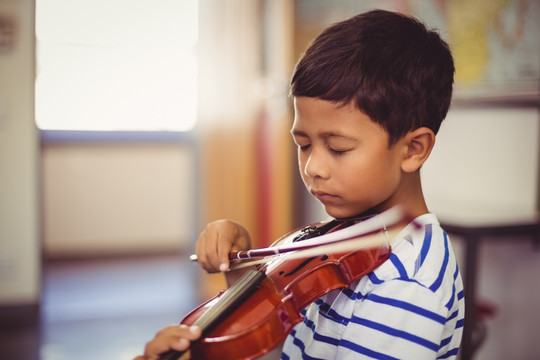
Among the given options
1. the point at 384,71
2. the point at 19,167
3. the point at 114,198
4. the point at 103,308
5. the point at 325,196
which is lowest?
the point at 103,308

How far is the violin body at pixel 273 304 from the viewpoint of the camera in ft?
2.42

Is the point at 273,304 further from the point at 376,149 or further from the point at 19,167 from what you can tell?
the point at 19,167

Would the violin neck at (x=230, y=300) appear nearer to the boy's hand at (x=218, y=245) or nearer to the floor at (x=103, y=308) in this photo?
the boy's hand at (x=218, y=245)

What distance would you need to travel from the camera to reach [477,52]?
216cm

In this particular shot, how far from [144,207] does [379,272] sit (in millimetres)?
4204

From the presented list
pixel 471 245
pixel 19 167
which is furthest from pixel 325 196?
pixel 19 167

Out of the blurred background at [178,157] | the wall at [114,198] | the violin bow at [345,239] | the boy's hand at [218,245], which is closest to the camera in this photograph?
the violin bow at [345,239]

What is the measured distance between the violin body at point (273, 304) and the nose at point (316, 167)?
123mm

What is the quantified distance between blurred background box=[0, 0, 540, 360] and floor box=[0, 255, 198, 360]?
0.02 meters

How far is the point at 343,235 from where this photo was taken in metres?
0.87

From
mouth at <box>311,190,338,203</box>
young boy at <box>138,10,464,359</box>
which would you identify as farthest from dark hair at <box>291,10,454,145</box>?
mouth at <box>311,190,338,203</box>

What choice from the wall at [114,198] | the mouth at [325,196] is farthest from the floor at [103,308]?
the mouth at [325,196]

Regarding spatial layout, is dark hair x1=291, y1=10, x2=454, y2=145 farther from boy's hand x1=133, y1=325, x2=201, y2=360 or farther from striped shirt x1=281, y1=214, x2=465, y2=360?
boy's hand x1=133, y1=325, x2=201, y2=360

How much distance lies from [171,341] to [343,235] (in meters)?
0.32
